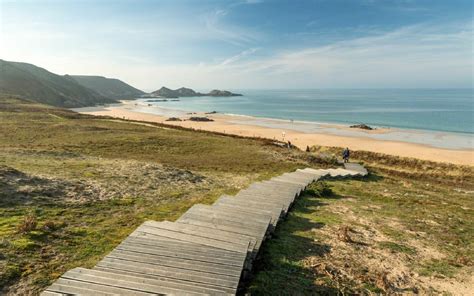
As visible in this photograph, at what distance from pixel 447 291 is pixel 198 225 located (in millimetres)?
7070

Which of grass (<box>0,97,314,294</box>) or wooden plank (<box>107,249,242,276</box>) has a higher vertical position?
wooden plank (<box>107,249,242,276</box>)

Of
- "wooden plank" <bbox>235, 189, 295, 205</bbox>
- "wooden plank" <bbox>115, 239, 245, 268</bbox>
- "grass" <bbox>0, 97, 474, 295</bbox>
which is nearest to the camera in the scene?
"wooden plank" <bbox>115, 239, 245, 268</bbox>

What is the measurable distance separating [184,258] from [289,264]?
130 inches

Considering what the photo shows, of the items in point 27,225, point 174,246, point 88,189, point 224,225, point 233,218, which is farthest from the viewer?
point 88,189

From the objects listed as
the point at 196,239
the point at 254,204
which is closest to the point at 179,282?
the point at 196,239

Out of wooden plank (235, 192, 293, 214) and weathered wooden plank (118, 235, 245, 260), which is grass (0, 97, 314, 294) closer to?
weathered wooden plank (118, 235, 245, 260)

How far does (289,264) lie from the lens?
29.1ft

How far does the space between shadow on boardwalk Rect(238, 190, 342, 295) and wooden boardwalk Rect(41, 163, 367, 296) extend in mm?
439

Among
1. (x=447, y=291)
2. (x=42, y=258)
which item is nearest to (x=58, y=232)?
(x=42, y=258)

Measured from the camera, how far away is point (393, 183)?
2573cm

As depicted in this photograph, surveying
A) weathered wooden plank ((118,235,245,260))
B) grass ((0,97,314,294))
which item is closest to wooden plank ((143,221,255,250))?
weathered wooden plank ((118,235,245,260))

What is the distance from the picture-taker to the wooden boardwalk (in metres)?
5.96

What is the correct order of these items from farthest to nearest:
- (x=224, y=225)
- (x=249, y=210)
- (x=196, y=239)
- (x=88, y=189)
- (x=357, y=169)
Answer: (x=357, y=169)
(x=88, y=189)
(x=249, y=210)
(x=224, y=225)
(x=196, y=239)

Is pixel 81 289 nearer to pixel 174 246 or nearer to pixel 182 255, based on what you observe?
pixel 182 255
